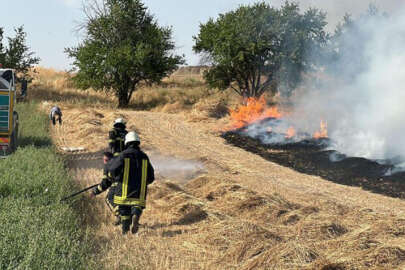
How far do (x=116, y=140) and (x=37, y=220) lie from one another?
10.4 ft

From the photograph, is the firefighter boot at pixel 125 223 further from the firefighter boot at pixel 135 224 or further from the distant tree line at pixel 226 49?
the distant tree line at pixel 226 49

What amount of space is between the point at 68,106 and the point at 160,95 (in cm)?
1140

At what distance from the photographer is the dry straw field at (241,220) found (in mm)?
6010

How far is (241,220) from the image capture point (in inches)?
289

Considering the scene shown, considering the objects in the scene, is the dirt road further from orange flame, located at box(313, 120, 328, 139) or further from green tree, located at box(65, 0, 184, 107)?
green tree, located at box(65, 0, 184, 107)

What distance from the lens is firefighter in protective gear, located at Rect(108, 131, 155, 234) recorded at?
673 cm

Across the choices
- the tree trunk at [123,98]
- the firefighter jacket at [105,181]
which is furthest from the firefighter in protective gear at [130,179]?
the tree trunk at [123,98]

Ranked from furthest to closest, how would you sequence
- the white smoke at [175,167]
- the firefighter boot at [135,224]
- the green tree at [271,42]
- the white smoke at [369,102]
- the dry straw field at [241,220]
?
the green tree at [271,42] → the white smoke at [369,102] → the white smoke at [175,167] → the firefighter boot at [135,224] → the dry straw field at [241,220]

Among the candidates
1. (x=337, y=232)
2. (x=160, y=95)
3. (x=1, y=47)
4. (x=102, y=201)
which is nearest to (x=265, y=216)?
(x=337, y=232)

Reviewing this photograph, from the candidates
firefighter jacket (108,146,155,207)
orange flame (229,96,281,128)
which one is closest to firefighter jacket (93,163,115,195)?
firefighter jacket (108,146,155,207)

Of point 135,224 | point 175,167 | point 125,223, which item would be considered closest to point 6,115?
point 175,167

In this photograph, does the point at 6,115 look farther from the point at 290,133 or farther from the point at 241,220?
the point at 290,133

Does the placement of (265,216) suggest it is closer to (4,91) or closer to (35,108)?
(4,91)

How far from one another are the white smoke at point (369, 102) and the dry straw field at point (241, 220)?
517 cm
